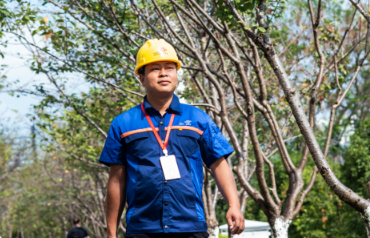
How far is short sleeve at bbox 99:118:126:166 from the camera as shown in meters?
2.49

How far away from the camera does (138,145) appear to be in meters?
2.42

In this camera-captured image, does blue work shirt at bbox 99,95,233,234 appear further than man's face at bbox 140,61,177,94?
No

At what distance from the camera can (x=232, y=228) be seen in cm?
241

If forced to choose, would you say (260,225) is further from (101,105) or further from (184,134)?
(184,134)

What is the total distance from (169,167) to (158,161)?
7 centimetres

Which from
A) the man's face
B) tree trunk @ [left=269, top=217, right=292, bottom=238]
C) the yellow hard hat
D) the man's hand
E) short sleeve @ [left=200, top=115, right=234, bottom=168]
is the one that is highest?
the yellow hard hat

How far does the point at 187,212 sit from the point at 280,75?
226 centimetres

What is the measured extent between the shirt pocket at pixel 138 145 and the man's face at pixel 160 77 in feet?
0.95

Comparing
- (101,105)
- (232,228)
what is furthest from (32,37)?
(232,228)

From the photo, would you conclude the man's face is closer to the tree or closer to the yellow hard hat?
the yellow hard hat

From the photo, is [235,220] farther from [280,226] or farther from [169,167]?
[280,226]

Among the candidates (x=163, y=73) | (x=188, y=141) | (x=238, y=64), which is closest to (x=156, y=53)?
(x=163, y=73)

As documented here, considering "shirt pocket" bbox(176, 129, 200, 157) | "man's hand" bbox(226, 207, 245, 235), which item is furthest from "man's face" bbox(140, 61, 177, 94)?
"man's hand" bbox(226, 207, 245, 235)

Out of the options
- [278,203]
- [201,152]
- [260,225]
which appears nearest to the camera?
[201,152]
